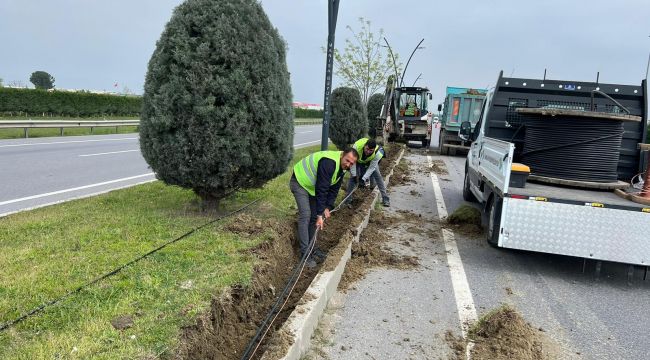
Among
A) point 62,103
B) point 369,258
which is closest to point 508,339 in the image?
point 369,258

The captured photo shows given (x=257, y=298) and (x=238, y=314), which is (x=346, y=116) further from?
(x=238, y=314)

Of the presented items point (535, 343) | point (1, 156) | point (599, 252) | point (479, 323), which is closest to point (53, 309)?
point (479, 323)

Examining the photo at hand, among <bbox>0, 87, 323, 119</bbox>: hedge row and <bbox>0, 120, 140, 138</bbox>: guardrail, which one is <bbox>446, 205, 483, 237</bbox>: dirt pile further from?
<bbox>0, 87, 323, 119</bbox>: hedge row

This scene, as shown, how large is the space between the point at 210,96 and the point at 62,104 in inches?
1118

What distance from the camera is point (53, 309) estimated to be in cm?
328

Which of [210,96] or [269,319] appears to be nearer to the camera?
[269,319]

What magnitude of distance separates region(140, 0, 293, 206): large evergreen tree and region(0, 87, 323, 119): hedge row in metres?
18.8

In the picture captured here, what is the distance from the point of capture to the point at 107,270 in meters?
4.05

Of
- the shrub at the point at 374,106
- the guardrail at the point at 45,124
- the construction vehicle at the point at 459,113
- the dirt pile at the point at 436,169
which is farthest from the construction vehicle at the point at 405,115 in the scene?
the guardrail at the point at 45,124

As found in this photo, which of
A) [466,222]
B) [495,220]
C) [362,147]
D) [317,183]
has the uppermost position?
[362,147]

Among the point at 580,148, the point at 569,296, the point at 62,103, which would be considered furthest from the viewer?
the point at 62,103

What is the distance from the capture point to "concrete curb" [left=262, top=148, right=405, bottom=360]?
10.5 feet

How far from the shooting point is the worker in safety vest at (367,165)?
773cm

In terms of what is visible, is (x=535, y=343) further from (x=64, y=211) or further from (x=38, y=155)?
(x=38, y=155)
